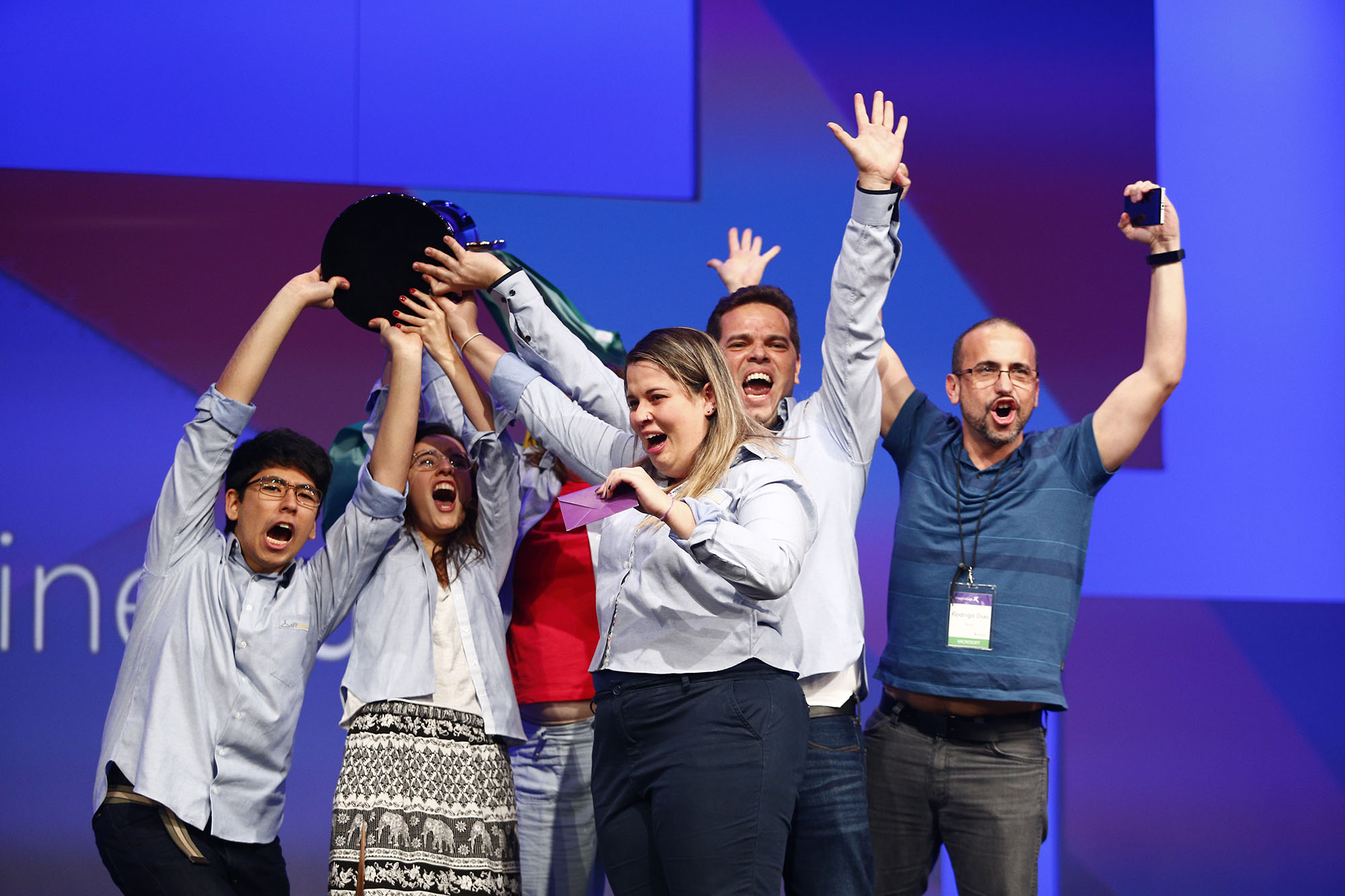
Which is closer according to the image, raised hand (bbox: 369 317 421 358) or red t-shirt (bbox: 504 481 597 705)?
raised hand (bbox: 369 317 421 358)

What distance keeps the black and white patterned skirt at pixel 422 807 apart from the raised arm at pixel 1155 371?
1.50 m

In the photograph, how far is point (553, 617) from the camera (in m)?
2.71

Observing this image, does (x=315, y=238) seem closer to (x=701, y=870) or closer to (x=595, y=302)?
(x=595, y=302)

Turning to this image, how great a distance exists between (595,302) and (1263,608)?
253 centimetres

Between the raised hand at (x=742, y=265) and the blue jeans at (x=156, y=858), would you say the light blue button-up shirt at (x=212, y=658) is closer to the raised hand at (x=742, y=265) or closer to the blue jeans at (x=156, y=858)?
the blue jeans at (x=156, y=858)

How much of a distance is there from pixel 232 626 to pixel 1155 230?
7.09 ft

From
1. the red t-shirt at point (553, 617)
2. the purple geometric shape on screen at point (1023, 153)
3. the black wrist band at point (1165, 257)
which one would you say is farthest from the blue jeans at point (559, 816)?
the purple geometric shape on screen at point (1023, 153)

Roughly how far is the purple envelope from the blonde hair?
0.16m

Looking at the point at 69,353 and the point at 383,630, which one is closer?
the point at 383,630

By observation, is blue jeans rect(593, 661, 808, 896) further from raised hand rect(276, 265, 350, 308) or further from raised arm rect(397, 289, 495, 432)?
raised hand rect(276, 265, 350, 308)

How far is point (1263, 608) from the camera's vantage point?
414cm

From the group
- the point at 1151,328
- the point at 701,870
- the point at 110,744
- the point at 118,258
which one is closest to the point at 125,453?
the point at 118,258

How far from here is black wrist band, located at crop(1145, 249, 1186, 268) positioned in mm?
2676

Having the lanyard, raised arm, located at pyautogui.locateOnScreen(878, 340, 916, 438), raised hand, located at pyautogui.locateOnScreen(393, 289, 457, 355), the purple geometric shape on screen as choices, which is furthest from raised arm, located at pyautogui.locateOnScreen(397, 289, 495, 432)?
the purple geometric shape on screen
